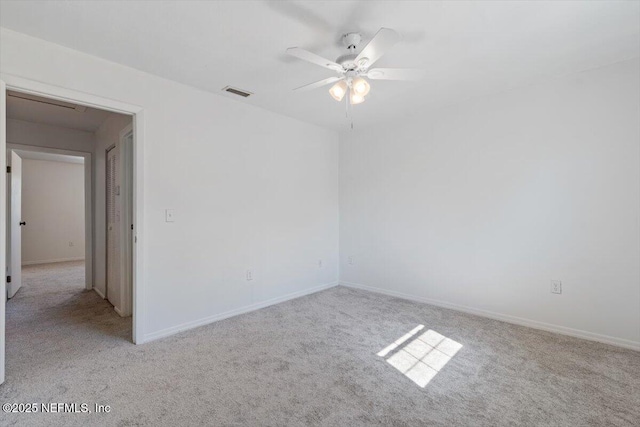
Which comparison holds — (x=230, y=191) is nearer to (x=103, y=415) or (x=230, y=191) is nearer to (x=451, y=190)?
(x=103, y=415)

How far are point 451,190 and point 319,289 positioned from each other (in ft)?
7.37

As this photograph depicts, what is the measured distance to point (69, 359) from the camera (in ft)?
7.63

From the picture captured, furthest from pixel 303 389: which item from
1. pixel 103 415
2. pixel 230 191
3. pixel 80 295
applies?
pixel 80 295

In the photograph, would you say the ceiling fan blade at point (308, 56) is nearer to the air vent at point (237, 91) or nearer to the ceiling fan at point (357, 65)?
the ceiling fan at point (357, 65)

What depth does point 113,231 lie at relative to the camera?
12.4 feet

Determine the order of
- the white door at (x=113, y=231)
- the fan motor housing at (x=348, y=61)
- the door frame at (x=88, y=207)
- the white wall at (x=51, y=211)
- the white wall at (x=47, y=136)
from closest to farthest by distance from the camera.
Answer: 1. the fan motor housing at (x=348, y=61)
2. the white door at (x=113, y=231)
3. the white wall at (x=47, y=136)
4. the door frame at (x=88, y=207)
5. the white wall at (x=51, y=211)

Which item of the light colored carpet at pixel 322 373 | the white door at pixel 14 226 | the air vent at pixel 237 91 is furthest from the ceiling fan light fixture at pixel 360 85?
the white door at pixel 14 226

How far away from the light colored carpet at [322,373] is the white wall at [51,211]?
441cm

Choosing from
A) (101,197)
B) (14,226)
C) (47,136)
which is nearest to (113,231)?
(101,197)

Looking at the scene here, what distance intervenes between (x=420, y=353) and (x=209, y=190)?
251 centimetres

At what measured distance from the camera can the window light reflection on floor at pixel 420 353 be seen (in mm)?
2148

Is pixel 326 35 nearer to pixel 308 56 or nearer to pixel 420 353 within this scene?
pixel 308 56

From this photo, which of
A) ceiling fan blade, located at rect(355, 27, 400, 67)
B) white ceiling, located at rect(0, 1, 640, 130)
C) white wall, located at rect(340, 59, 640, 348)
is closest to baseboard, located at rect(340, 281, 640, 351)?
white wall, located at rect(340, 59, 640, 348)

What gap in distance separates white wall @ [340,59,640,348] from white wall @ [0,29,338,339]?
1.15 meters
